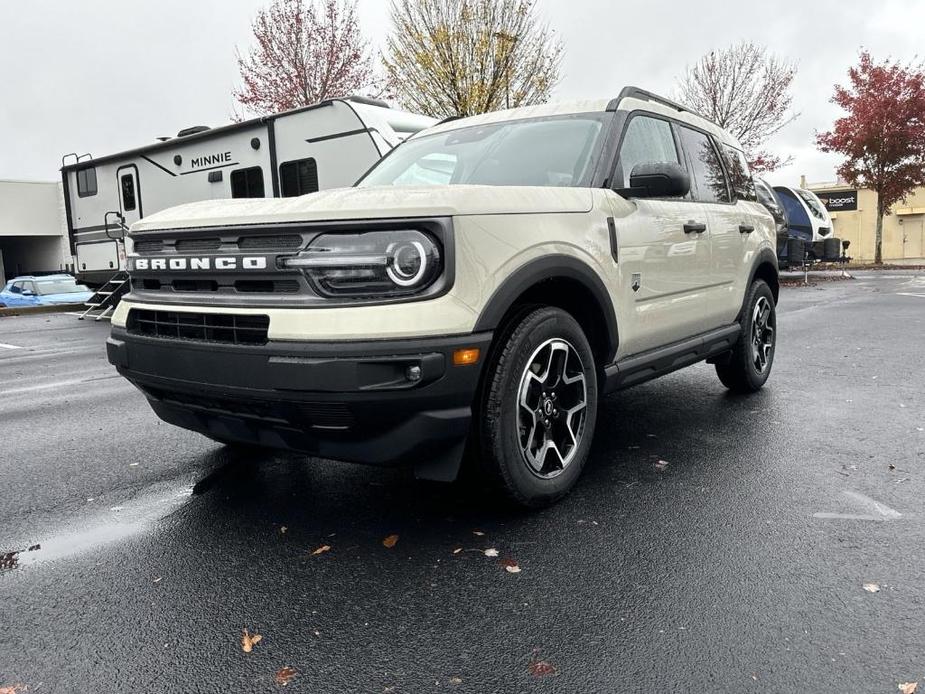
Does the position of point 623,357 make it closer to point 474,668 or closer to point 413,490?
point 413,490

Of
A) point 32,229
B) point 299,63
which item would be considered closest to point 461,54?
point 299,63

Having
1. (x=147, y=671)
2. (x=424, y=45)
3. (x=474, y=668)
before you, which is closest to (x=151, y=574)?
(x=147, y=671)

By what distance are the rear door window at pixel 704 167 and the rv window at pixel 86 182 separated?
12.6m

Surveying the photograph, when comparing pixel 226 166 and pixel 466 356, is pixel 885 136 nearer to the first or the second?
→ pixel 226 166

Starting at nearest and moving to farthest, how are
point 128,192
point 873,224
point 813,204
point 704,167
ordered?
1. point 704,167
2. point 128,192
3. point 813,204
4. point 873,224

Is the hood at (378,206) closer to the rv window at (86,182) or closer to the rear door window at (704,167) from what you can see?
the rear door window at (704,167)

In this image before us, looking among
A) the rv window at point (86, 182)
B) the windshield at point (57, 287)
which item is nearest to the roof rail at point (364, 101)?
the rv window at point (86, 182)

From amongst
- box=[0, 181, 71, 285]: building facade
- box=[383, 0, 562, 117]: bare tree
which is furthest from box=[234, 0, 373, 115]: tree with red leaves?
box=[0, 181, 71, 285]: building facade

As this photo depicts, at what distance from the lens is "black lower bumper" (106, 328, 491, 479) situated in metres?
2.68

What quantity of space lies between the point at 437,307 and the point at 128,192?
12451 mm

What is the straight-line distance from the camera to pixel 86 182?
1448cm

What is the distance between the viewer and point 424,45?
66.0 ft

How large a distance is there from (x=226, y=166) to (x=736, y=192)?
8206mm

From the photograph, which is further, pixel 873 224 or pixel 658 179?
pixel 873 224
